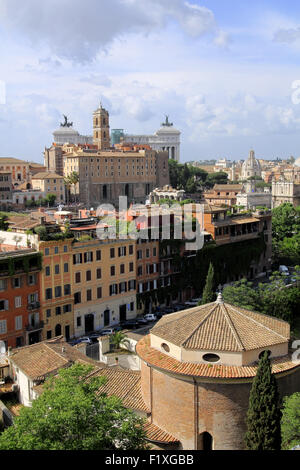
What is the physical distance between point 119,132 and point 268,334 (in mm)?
170887

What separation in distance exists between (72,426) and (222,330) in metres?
7.59

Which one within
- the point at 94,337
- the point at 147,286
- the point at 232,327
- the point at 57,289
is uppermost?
the point at 232,327

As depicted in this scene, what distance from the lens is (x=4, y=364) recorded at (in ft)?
84.4

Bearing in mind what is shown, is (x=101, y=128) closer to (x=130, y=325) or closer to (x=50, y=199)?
(x=50, y=199)

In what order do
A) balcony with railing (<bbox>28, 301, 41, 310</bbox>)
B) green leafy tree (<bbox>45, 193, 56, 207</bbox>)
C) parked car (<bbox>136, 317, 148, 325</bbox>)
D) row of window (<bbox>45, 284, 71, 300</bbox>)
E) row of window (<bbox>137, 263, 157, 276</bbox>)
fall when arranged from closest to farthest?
1. balcony with railing (<bbox>28, 301, 41, 310</bbox>)
2. row of window (<bbox>45, 284, 71, 300</bbox>)
3. parked car (<bbox>136, 317, 148, 325</bbox>)
4. row of window (<bbox>137, 263, 157, 276</bbox>)
5. green leafy tree (<bbox>45, 193, 56, 207</bbox>)

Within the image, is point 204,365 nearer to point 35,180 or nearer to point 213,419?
point 213,419

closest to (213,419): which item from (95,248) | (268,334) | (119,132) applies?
(268,334)

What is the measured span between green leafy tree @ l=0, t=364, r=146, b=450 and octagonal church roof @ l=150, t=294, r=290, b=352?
15.0ft

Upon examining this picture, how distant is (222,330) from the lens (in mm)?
20328

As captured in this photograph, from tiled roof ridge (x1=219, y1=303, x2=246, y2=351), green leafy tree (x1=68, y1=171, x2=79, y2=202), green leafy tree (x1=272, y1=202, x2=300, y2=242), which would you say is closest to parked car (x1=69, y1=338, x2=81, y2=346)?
tiled roof ridge (x1=219, y1=303, x2=246, y2=351)

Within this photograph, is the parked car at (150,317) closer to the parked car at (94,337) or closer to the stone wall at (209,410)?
the parked car at (94,337)

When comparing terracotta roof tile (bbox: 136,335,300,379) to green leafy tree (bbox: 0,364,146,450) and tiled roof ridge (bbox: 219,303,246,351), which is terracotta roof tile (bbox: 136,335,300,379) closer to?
tiled roof ridge (bbox: 219,303,246,351)

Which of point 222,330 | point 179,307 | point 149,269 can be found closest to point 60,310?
point 149,269

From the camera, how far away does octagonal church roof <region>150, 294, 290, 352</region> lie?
19547 mm
